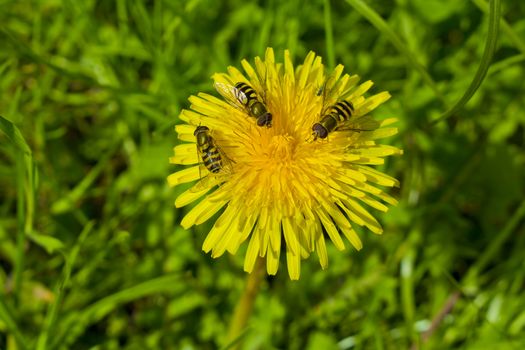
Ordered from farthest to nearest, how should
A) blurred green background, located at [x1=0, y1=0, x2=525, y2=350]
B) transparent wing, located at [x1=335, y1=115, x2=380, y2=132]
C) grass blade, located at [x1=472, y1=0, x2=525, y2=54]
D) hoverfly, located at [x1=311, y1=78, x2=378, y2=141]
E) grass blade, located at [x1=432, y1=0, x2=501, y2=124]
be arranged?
blurred green background, located at [x1=0, y1=0, x2=525, y2=350] < grass blade, located at [x1=472, y1=0, x2=525, y2=54] < transparent wing, located at [x1=335, y1=115, x2=380, y2=132] < hoverfly, located at [x1=311, y1=78, x2=378, y2=141] < grass blade, located at [x1=432, y1=0, x2=501, y2=124]

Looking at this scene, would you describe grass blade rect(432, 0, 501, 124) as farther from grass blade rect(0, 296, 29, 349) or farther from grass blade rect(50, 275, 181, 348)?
grass blade rect(0, 296, 29, 349)

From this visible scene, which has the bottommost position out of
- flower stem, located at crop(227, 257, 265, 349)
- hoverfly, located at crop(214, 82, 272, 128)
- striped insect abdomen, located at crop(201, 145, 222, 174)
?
flower stem, located at crop(227, 257, 265, 349)

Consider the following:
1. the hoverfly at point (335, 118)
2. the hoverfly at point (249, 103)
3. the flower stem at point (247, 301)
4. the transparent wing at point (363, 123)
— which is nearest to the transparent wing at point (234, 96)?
the hoverfly at point (249, 103)

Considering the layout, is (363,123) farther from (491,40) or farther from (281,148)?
(491,40)

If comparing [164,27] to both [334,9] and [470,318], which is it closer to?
[334,9]

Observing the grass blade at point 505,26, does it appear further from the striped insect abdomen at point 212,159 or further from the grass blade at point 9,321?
the grass blade at point 9,321

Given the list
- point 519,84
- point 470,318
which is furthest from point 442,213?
point 519,84

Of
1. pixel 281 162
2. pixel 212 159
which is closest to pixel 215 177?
pixel 212 159

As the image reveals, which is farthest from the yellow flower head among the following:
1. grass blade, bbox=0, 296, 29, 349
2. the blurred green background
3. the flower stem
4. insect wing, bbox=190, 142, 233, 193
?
grass blade, bbox=0, 296, 29, 349

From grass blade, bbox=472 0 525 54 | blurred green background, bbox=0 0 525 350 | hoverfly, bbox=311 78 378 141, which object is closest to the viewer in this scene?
hoverfly, bbox=311 78 378 141
